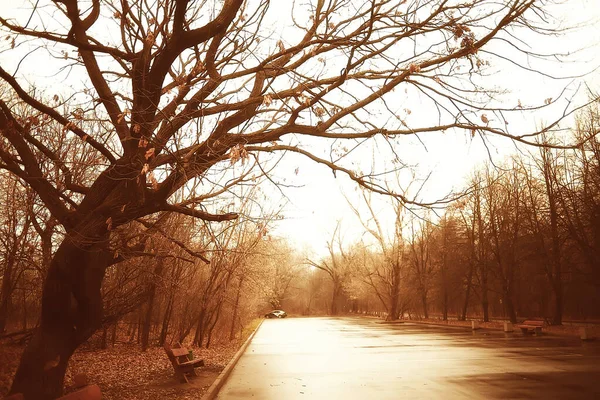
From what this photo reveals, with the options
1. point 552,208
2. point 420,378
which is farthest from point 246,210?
point 552,208

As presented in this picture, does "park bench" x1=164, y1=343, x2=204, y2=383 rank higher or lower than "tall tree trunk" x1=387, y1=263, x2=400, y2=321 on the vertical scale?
lower

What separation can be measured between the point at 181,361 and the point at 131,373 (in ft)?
6.07

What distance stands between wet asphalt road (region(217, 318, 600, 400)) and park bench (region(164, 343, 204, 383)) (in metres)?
0.95

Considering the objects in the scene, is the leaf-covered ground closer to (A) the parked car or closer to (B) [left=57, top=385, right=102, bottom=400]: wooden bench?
(B) [left=57, top=385, right=102, bottom=400]: wooden bench

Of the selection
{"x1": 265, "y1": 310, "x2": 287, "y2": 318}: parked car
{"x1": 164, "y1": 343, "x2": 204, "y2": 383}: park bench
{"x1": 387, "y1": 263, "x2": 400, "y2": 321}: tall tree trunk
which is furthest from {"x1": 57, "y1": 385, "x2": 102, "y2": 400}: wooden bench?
{"x1": 265, "y1": 310, "x2": 287, "y2": 318}: parked car

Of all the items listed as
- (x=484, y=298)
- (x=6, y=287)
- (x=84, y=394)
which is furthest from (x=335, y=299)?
(x=84, y=394)

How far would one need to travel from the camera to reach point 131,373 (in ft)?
39.8

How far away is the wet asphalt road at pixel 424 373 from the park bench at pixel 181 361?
953 mm

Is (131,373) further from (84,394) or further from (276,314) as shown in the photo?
(276,314)

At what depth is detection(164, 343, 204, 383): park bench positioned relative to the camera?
10469 millimetres

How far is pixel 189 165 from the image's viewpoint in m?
6.17

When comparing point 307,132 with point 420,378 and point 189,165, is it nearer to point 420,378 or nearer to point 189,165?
point 189,165

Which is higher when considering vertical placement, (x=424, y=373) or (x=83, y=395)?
(x=83, y=395)

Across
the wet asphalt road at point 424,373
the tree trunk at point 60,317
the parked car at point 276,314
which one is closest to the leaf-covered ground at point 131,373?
the wet asphalt road at point 424,373
